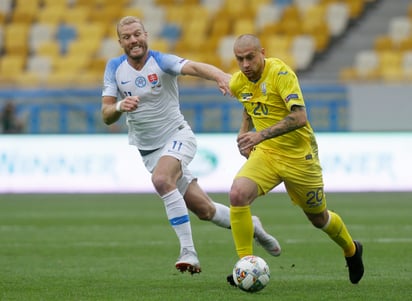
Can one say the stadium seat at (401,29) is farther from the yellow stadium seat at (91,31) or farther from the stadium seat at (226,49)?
the yellow stadium seat at (91,31)

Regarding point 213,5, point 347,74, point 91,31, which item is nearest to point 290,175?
point 347,74

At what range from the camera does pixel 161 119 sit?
9156mm

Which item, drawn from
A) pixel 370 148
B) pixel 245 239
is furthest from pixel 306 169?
pixel 370 148

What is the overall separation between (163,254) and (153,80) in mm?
2470

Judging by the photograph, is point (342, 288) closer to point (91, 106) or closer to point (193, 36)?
point (91, 106)

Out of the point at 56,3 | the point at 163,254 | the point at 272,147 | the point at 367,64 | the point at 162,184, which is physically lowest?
the point at 367,64

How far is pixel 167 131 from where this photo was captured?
9.19m

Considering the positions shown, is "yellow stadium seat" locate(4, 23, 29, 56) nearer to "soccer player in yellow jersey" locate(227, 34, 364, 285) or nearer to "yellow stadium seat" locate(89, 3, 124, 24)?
"yellow stadium seat" locate(89, 3, 124, 24)

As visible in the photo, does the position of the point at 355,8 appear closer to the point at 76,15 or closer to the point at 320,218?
the point at 76,15

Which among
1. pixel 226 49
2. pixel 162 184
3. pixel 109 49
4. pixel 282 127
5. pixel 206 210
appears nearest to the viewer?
pixel 282 127

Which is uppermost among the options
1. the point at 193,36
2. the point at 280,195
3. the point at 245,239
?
the point at 245,239

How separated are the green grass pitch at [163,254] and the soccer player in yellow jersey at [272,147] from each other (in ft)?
1.70

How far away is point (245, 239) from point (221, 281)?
0.80 m

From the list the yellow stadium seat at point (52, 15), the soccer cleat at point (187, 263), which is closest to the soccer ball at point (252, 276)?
the soccer cleat at point (187, 263)
